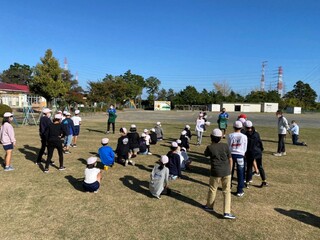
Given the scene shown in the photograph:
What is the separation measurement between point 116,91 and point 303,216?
6189 centimetres

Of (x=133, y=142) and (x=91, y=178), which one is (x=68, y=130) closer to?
(x=133, y=142)

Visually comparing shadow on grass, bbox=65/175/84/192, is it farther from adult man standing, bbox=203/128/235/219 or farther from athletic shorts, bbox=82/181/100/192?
adult man standing, bbox=203/128/235/219

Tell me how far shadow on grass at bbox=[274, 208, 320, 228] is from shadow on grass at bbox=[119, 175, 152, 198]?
9.73 feet

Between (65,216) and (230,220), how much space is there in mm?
3210

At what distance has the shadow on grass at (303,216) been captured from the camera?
4898 mm

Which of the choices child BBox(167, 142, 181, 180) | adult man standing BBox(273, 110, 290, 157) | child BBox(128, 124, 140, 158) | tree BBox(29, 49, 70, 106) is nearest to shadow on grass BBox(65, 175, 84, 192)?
child BBox(167, 142, 181, 180)

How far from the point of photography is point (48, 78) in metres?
32.7

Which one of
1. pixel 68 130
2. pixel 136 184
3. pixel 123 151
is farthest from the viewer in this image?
pixel 68 130

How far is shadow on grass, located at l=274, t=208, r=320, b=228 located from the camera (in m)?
4.90

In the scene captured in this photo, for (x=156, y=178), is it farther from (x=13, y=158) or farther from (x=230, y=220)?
(x=13, y=158)

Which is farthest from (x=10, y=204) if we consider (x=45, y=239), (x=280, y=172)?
(x=280, y=172)

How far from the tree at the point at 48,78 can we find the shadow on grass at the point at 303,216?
107ft

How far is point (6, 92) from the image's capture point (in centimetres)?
4900

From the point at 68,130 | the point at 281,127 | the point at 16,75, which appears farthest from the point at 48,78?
the point at 16,75
